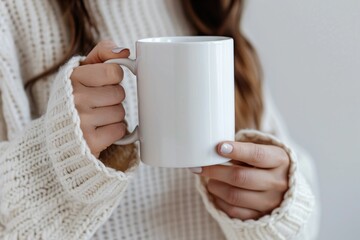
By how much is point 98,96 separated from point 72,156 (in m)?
0.07

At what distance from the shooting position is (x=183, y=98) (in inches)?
20.7

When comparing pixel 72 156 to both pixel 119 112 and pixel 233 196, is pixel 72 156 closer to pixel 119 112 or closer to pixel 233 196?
pixel 119 112

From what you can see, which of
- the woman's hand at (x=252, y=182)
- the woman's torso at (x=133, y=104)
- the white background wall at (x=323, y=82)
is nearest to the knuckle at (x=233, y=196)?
the woman's hand at (x=252, y=182)

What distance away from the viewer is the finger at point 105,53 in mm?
564

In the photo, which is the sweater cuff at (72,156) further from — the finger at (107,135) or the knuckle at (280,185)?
the knuckle at (280,185)

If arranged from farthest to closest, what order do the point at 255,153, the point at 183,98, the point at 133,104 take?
1. the point at 133,104
2. the point at 255,153
3. the point at 183,98

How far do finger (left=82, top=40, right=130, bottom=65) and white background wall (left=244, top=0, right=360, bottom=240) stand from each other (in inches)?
14.5

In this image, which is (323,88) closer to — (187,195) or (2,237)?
(187,195)

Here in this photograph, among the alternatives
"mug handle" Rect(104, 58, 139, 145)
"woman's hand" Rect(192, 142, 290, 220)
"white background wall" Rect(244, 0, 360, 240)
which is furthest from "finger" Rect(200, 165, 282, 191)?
"white background wall" Rect(244, 0, 360, 240)

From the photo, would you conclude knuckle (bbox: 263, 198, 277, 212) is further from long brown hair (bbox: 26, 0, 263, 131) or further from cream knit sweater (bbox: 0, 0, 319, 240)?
long brown hair (bbox: 26, 0, 263, 131)

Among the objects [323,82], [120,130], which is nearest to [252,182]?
[120,130]

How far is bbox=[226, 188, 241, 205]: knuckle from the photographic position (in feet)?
2.22

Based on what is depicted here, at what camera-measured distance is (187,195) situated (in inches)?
31.4

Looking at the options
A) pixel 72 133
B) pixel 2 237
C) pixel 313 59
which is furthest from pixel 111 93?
pixel 313 59
